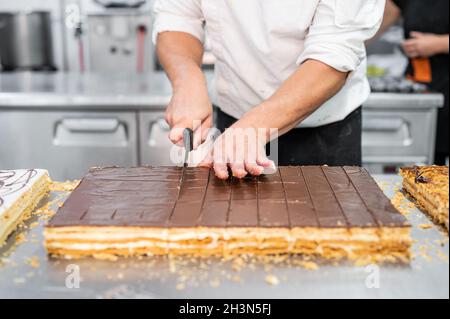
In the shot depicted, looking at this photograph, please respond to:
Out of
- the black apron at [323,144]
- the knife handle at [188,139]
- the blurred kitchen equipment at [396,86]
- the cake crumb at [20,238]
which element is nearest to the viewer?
the cake crumb at [20,238]

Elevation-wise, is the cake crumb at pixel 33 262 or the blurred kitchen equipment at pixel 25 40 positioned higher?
the blurred kitchen equipment at pixel 25 40

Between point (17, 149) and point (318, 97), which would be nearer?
point (318, 97)

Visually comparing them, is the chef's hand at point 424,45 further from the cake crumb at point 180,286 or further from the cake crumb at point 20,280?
the cake crumb at point 20,280

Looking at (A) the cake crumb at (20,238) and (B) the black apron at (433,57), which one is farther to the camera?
(B) the black apron at (433,57)

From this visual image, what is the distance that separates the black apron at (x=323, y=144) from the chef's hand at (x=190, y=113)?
1.21 feet

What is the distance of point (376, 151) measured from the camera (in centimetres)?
294

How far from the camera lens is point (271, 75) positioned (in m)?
1.92

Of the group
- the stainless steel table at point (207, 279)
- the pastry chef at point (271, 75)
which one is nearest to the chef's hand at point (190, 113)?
the pastry chef at point (271, 75)

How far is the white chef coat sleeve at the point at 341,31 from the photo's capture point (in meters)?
1.67

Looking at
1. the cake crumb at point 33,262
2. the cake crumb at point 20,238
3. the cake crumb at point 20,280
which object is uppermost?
the cake crumb at point 33,262

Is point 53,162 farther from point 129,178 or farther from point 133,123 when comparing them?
point 129,178
